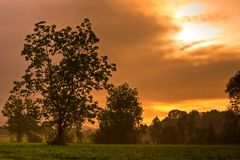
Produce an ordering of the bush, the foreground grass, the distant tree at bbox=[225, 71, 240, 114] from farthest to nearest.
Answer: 1. the bush
2. the distant tree at bbox=[225, 71, 240, 114]
3. the foreground grass

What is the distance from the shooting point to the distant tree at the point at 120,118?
437ft

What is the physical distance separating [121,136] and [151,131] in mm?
63732

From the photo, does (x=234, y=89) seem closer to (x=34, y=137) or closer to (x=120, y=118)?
(x=120, y=118)

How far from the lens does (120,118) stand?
13950 centimetres

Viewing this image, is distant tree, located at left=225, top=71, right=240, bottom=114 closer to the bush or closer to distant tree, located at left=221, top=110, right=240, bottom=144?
distant tree, located at left=221, top=110, right=240, bottom=144

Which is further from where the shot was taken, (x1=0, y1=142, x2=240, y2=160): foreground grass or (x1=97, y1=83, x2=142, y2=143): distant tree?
(x1=97, y1=83, x2=142, y2=143): distant tree

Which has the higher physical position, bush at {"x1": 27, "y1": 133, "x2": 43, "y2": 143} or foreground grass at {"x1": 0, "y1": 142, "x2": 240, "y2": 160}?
bush at {"x1": 27, "y1": 133, "x2": 43, "y2": 143}

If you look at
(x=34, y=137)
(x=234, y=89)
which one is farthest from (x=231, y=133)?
(x=34, y=137)

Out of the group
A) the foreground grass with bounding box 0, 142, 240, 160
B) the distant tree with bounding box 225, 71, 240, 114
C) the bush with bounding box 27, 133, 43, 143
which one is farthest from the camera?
the bush with bounding box 27, 133, 43, 143

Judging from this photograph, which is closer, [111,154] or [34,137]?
[111,154]

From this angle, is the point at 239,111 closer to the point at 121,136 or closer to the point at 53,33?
the point at 121,136

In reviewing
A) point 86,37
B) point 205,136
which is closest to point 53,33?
point 86,37

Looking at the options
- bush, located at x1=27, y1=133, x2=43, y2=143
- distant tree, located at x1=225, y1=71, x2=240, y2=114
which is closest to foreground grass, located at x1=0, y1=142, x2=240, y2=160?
distant tree, located at x1=225, y1=71, x2=240, y2=114

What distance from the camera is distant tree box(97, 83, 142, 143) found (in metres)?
133
